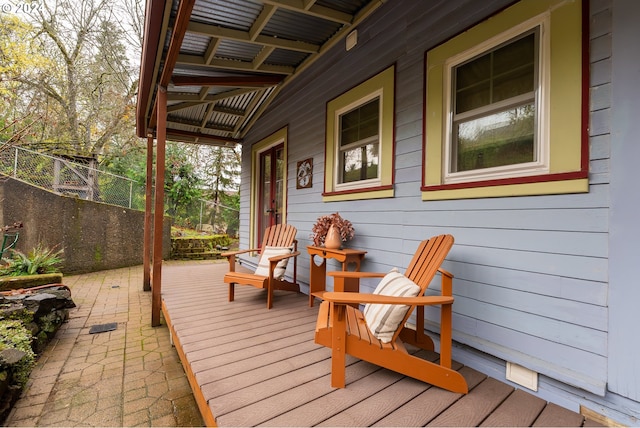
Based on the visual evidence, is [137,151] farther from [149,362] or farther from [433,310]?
[433,310]

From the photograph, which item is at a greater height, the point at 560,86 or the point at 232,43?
the point at 232,43

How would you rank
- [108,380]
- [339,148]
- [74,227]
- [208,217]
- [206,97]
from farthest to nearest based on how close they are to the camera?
1. [208,217]
2. [74,227]
3. [206,97]
4. [339,148]
5. [108,380]

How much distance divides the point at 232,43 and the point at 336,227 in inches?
90.7

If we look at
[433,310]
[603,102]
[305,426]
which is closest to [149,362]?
[305,426]

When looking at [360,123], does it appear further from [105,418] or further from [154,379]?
[105,418]

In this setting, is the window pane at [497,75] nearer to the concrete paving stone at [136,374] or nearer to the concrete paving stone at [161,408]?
the concrete paving stone at [161,408]

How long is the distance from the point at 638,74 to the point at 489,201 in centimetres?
84

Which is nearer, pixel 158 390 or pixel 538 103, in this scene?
pixel 538 103

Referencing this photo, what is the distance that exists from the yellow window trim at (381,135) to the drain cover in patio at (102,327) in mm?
2767

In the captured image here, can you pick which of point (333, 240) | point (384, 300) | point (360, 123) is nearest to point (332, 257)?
point (333, 240)

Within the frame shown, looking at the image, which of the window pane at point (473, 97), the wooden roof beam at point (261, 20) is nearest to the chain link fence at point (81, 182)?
the wooden roof beam at point (261, 20)

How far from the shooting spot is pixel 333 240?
2.81 meters

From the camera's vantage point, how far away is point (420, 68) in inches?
90.0

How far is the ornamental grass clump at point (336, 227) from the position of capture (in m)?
2.88
